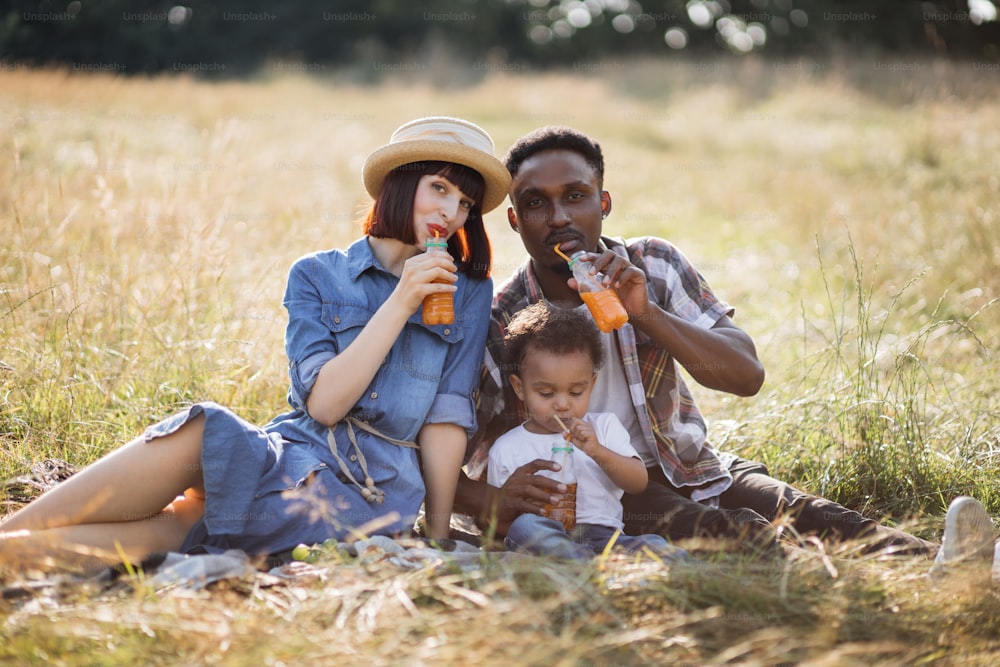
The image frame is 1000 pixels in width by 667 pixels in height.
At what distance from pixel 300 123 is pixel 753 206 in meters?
7.13

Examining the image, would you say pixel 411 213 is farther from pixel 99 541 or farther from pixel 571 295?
pixel 99 541

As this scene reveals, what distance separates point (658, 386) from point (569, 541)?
80 centimetres

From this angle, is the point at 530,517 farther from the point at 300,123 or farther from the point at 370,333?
the point at 300,123

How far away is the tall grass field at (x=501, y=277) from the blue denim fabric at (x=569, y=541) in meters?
0.24

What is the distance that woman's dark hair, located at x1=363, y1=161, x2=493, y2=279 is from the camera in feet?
9.78

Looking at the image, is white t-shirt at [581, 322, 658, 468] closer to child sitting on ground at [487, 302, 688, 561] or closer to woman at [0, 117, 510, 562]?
child sitting on ground at [487, 302, 688, 561]

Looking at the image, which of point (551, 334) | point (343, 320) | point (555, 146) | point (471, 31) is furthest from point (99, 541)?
point (471, 31)

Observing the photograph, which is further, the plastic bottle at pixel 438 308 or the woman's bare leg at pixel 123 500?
the plastic bottle at pixel 438 308

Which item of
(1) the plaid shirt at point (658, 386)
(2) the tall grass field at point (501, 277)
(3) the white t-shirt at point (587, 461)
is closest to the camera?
(2) the tall grass field at point (501, 277)

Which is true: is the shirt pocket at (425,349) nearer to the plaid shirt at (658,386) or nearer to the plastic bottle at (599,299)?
the plaid shirt at (658,386)

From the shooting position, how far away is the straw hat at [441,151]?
2.94 meters

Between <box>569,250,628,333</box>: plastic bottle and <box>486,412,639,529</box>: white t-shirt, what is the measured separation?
440 millimetres

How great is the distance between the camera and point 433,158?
2.98 m

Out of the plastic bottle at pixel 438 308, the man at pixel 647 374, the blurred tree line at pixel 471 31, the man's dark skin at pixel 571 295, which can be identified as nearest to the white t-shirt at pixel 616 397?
the man at pixel 647 374
